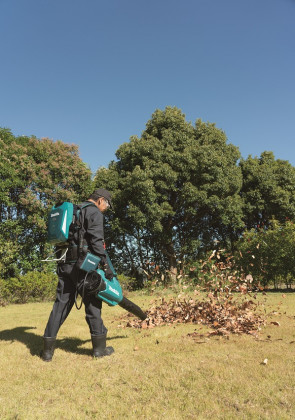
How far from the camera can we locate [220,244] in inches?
701

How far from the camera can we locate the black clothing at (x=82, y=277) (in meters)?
3.50

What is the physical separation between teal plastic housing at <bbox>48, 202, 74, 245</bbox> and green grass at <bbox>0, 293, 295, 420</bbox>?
139cm

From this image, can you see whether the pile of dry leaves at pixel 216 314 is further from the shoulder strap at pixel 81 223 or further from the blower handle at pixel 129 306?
the shoulder strap at pixel 81 223

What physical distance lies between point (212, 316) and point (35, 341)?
2996mm

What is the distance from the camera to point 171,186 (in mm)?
14984

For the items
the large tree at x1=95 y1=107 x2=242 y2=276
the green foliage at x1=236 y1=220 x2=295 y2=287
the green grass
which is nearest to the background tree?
the large tree at x1=95 y1=107 x2=242 y2=276

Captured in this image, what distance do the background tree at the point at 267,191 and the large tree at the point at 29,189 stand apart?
399 inches

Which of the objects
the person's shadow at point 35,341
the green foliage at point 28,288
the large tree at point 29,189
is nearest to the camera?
the person's shadow at point 35,341

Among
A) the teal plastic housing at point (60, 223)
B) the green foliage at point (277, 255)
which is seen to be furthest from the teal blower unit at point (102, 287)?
the green foliage at point (277, 255)

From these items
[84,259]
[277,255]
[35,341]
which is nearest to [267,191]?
[277,255]

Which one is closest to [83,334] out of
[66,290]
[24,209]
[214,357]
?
[66,290]

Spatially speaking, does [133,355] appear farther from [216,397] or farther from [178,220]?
[178,220]

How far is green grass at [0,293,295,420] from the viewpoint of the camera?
2162 millimetres

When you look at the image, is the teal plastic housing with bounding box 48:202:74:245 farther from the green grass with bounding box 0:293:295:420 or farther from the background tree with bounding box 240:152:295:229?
the background tree with bounding box 240:152:295:229
